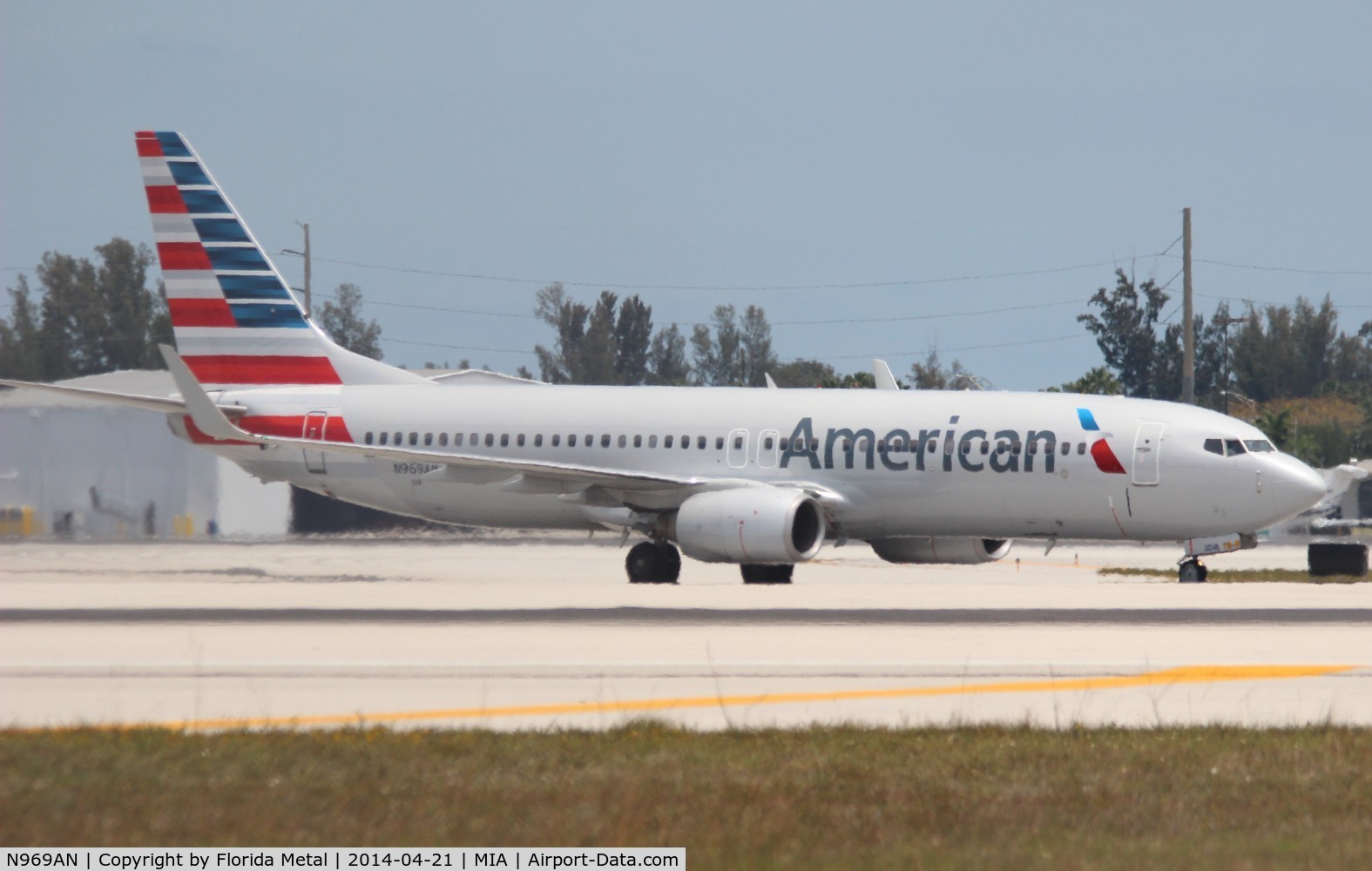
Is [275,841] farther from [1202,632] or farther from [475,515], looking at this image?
[475,515]

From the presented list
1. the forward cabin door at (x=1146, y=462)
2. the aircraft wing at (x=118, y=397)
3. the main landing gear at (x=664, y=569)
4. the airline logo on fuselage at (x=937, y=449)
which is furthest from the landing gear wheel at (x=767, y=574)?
the aircraft wing at (x=118, y=397)

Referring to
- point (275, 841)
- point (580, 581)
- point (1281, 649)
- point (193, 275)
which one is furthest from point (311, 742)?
point (193, 275)

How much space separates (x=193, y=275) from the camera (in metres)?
39.8

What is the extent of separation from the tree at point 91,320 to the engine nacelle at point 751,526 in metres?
25.1

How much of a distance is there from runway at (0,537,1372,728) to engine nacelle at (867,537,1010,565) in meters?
1.42

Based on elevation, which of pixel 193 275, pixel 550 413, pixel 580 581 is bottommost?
pixel 580 581

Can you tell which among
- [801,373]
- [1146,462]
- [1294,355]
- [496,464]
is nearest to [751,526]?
[496,464]

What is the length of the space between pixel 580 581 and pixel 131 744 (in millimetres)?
21633

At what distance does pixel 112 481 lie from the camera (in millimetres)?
46781

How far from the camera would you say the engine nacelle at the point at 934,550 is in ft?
117

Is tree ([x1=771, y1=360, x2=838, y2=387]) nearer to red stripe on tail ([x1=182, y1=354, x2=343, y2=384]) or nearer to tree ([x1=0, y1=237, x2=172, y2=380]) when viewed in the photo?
tree ([x1=0, y1=237, x2=172, y2=380])

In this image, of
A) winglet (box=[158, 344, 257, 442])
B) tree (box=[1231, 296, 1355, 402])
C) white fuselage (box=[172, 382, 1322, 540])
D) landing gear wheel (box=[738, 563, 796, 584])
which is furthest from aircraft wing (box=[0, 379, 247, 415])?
tree (box=[1231, 296, 1355, 402])

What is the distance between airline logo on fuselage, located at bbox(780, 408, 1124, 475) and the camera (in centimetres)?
3216

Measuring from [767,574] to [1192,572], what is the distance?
7.84 metres
